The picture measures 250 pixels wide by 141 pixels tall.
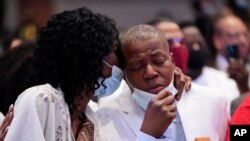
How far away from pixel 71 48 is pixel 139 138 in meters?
0.52

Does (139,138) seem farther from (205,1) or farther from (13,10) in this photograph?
(13,10)

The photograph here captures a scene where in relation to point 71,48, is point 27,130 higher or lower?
lower

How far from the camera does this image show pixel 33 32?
Answer: 32.2 feet

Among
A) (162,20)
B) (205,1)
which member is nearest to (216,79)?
(162,20)

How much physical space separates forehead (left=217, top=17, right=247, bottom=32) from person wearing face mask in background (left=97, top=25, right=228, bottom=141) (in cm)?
274

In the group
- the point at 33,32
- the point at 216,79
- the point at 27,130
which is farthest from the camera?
the point at 33,32

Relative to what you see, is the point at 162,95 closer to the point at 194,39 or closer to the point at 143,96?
the point at 143,96

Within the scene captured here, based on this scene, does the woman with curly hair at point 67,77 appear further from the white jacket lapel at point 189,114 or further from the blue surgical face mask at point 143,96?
the white jacket lapel at point 189,114

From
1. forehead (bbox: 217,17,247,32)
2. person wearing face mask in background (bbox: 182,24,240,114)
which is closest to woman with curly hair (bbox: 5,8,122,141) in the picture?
person wearing face mask in background (bbox: 182,24,240,114)

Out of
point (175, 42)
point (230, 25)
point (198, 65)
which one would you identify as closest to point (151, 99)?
point (175, 42)

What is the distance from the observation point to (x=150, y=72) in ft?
12.9

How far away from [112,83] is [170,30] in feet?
5.20

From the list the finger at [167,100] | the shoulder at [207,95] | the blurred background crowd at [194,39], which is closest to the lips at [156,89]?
the finger at [167,100]

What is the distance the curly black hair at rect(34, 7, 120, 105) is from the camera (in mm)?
3707
